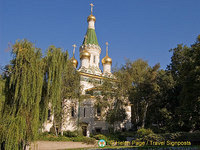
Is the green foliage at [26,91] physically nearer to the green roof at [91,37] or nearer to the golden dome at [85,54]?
the golden dome at [85,54]

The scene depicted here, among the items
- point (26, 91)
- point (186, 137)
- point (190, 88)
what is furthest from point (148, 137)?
point (26, 91)

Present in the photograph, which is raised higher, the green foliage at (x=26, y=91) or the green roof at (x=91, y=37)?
the green roof at (x=91, y=37)

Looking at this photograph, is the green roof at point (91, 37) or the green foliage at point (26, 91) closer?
the green foliage at point (26, 91)

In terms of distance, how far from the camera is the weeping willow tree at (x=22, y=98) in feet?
31.4

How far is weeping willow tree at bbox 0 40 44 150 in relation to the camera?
9.59 m

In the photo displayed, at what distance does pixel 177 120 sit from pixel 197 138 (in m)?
5.81

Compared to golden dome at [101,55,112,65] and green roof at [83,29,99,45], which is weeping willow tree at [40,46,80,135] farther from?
green roof at [83,29,99,45]

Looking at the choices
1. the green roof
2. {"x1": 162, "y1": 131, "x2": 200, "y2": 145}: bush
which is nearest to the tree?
{"x1": 162, "y1": 131, "x2": 200, "y2": 145}: bush

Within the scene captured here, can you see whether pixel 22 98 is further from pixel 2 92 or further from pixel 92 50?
pixel 92 50

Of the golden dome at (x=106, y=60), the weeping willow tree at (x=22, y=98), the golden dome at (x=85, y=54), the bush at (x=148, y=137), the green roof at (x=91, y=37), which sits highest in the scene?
the green roof at (x=91, y=37)

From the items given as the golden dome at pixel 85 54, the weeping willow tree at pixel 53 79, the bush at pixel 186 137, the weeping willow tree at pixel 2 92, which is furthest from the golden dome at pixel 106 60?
the weeping willow tree at pixel 2 92

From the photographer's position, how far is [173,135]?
1730 centimetres

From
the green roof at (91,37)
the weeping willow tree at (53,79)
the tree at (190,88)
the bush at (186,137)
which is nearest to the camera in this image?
the weeping willow tree at (53,79)

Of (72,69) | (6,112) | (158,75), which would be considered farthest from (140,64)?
(6,112)
